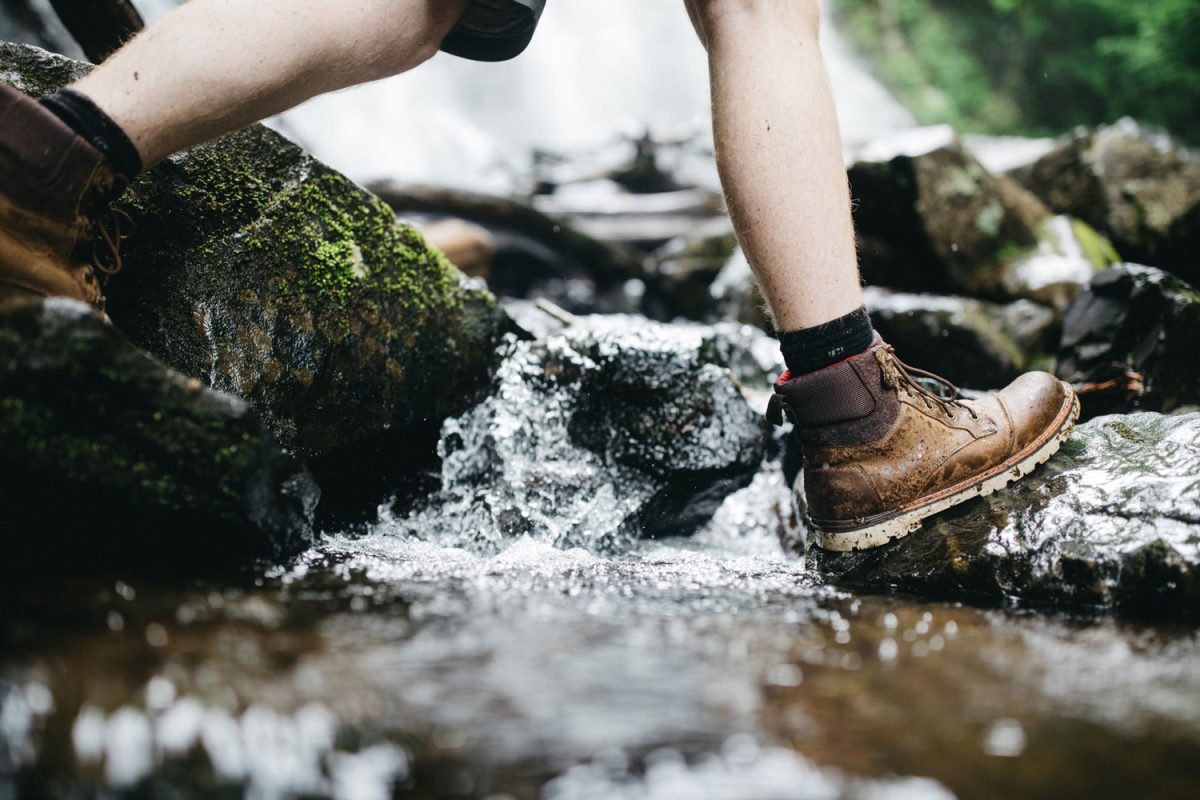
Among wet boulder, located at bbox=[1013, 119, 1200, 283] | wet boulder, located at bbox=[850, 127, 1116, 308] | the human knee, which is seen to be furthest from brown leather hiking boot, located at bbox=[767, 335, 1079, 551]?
wet boulder, located at bbox=[1013, 119, 1200, 283]

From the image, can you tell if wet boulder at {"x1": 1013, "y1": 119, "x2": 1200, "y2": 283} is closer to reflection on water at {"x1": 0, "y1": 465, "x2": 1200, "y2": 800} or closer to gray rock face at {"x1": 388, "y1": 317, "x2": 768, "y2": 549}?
gray rock face at {"x1": 388, "y1": 317, "x2": 768, "y2": 549}

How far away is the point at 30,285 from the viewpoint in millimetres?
1331

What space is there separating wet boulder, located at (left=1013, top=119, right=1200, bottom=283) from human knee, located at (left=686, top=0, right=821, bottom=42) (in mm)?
4740

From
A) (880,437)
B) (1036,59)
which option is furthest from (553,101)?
(880,437)

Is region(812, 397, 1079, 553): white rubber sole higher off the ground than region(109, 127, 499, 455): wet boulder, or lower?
lower

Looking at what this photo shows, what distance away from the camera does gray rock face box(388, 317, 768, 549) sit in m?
2.42

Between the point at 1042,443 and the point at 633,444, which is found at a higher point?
the point at 1042,443

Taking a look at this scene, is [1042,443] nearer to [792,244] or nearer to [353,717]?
[792,244]

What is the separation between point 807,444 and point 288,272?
1.53m

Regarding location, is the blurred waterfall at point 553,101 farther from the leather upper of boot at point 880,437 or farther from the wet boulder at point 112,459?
the wet boulder at point 112,459

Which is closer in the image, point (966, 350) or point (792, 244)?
point (792, 244)

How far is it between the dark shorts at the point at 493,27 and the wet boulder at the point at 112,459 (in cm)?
117

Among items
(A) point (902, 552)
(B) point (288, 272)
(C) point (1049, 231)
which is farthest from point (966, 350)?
(B) point (288, 272)

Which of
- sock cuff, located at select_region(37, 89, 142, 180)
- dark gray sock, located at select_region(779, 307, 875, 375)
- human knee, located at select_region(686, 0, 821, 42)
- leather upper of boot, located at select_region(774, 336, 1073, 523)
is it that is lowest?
leather upper of boot, located at select_region(774, 336, 1073, 523)
